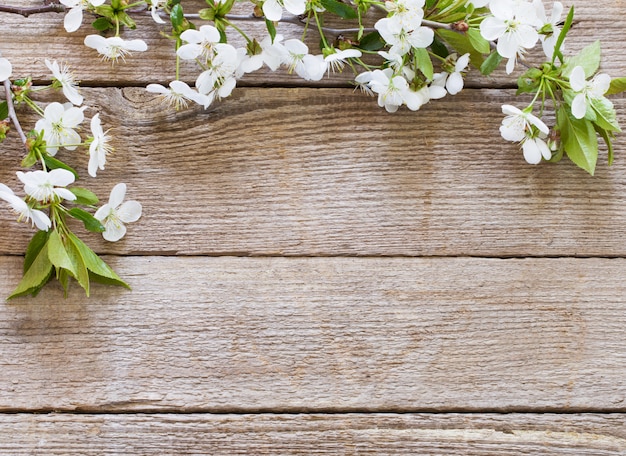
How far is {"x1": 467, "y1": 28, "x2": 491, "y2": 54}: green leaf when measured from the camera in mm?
843

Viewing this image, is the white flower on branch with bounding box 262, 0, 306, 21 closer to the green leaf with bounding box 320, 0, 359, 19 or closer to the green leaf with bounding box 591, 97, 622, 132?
the green leaf with bounding box 320, 0, 359, 19

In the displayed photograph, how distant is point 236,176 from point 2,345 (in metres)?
0.39

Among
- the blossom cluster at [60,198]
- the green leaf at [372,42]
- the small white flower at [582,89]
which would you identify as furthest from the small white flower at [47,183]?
the small white flower at [582,89]

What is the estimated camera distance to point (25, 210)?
791 millimetres

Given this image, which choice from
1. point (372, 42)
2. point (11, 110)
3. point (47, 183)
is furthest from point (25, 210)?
point (372, 42)

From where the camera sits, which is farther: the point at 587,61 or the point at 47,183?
the point at 587,61

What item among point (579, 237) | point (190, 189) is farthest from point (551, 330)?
point (190, 189)

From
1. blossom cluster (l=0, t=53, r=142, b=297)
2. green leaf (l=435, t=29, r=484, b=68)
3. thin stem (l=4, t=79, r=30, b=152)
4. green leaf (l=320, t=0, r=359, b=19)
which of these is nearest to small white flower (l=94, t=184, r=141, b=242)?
blossom cluster (l=0, t=53, r=142, b=297)

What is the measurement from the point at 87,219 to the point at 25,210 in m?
0.07

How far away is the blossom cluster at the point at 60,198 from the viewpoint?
2.66 feet

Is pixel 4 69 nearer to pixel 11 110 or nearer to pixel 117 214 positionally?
pixel 11 110

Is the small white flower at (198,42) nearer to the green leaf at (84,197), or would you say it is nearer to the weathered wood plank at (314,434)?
the green leaf at (84,197)

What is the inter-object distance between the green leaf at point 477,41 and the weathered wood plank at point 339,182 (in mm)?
98

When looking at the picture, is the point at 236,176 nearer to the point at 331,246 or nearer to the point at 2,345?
the point at 331,246
